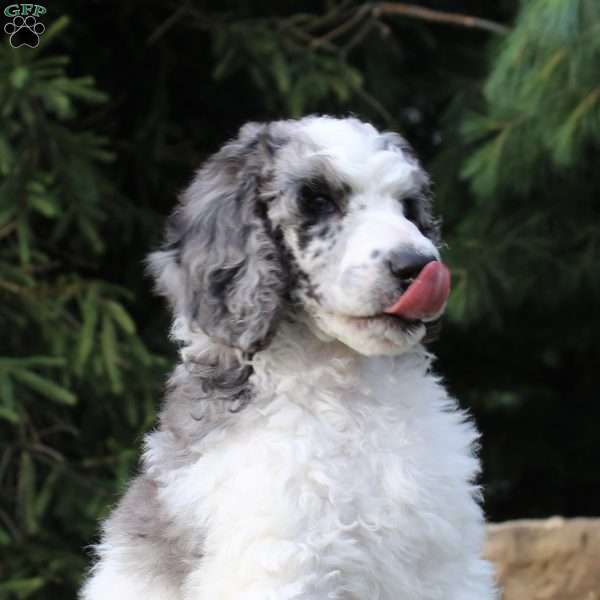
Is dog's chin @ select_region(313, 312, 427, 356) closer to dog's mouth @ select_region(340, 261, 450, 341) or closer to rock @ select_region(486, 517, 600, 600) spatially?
dog's mouth @ select_region(340, 261, 450, 341)

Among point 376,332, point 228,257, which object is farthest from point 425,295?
point 228,257

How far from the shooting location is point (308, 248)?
3707mm

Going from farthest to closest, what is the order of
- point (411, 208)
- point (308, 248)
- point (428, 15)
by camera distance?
point (428, 15) → point (411, 208) → point (308, 248)

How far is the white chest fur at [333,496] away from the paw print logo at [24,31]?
139 inches

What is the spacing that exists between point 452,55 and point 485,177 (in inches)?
72.0

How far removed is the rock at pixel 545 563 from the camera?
6.11 meters

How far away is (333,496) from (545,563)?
2.87m

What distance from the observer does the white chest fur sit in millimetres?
3529

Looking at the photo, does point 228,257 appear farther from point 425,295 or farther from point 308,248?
point 425,295

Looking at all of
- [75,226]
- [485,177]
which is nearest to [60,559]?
[75,226]

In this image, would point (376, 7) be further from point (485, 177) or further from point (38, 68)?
point (38, 68)

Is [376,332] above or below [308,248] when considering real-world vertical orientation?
below

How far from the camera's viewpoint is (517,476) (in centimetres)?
946

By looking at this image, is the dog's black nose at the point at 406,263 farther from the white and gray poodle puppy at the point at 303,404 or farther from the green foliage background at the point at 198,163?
the green foliage background at the point at 198,163
